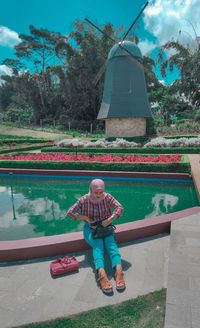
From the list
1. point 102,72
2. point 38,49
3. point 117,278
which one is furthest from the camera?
point 38,49

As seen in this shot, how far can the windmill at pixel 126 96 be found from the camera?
60.0 feet

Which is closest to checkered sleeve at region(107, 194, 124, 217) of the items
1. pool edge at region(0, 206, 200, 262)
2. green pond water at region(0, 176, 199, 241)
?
pool edge at region(0, 206, 200, 262)

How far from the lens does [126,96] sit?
1833cm

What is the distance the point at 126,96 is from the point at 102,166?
460 inches

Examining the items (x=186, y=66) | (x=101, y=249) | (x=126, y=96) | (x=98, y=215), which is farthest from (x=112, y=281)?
(x=186, y=66)

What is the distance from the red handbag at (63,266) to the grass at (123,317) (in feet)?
2.04

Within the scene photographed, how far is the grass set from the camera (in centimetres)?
177

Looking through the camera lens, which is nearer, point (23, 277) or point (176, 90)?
point (23, 277)

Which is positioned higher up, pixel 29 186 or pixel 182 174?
pixel 182 174

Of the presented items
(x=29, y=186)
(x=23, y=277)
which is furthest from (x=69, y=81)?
(x=23, y=277)

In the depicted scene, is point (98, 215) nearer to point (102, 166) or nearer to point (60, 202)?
point (60, 202)

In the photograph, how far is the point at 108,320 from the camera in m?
1.81

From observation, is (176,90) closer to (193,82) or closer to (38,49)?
(193,82)

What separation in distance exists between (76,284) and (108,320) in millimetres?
594
